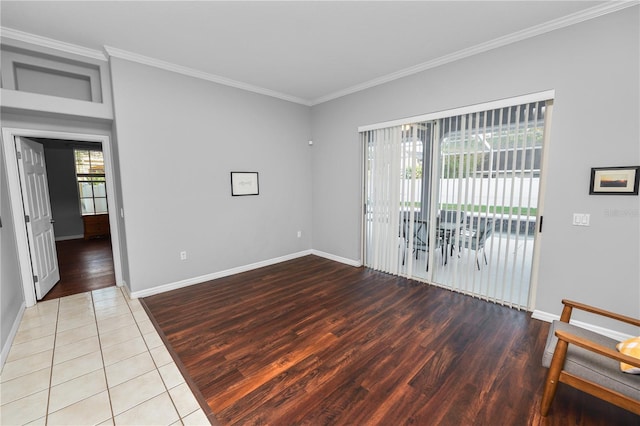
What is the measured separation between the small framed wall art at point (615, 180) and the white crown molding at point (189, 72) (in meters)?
4.34

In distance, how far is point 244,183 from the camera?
4480 millimetres

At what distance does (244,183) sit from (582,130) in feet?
14.1

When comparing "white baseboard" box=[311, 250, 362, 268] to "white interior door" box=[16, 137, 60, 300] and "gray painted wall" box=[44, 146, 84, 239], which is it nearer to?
"white interior door" box=[16, 137, 60, 300]

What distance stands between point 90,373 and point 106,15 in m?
3.21

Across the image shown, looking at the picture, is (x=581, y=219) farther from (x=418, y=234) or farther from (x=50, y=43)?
(x=50, y=43)

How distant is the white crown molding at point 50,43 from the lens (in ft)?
9.05

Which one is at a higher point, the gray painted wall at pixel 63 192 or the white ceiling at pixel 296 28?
the white ceiling at pixel 296 28

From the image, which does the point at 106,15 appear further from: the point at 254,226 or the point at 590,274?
the point at 590,274

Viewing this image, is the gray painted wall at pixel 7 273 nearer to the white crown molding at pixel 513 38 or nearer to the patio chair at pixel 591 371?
the patio chair at pixel 591 371

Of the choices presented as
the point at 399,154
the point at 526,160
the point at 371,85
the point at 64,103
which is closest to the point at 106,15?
the point at 64,103

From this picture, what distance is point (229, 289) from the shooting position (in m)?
3.84

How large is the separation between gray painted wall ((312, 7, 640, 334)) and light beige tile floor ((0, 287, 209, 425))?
11.8 ft

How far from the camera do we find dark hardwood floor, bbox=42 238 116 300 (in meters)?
3.93

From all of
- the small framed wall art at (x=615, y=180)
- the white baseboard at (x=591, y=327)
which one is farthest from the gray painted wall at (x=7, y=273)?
the small framed wall art at (x=615, y=180)
